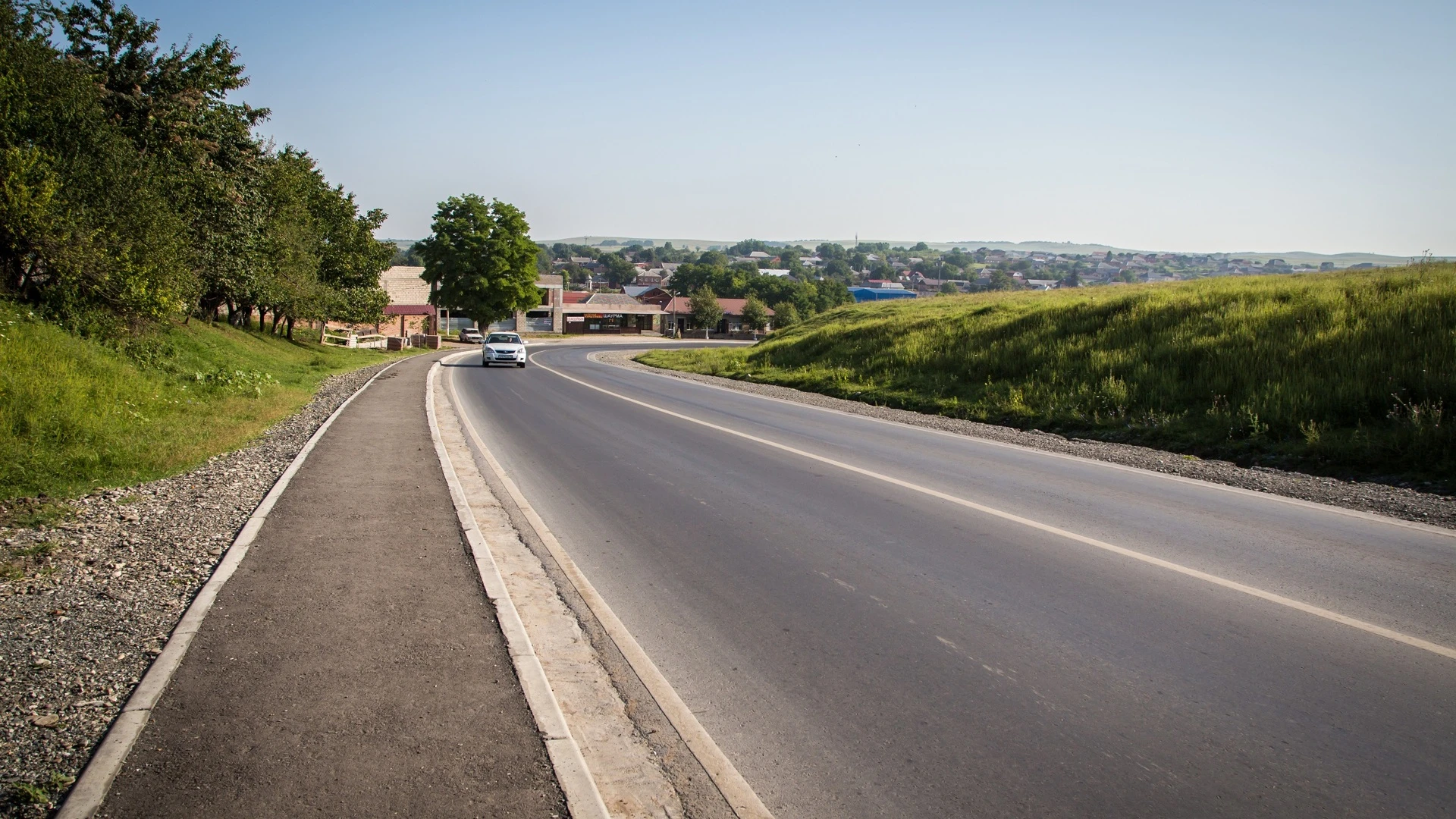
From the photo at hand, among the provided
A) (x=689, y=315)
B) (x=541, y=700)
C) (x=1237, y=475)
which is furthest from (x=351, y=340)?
(x=689, y=315)

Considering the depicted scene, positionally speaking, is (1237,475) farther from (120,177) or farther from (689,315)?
(689,315)

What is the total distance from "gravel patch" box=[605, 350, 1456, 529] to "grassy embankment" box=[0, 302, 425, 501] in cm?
1204

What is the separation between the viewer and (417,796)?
3.50m

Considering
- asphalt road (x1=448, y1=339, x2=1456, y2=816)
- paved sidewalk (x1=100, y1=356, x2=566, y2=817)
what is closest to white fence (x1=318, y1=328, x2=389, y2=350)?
asphalt road (x1=448, y1=339, x2=1456, y2=816)

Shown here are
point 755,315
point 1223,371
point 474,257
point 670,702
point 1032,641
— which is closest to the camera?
point 670,702

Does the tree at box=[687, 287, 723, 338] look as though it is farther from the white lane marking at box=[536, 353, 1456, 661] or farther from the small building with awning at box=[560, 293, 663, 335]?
the white lane marking at box=[536, 353, 1456, 661]

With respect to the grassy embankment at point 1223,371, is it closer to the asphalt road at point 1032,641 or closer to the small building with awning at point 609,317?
the asphalt road at point 1032,641

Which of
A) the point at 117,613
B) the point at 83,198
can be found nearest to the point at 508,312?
the point at 83,198

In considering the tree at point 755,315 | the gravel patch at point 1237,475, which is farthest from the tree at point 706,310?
the gravel patch at point 1237,475

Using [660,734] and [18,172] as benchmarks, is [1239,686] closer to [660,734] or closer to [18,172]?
[660,734]

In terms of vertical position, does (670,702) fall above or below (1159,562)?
below

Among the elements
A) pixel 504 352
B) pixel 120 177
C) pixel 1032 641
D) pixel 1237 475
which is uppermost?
pixel 120 177

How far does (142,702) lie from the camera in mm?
4250

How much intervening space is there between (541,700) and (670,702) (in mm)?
633
